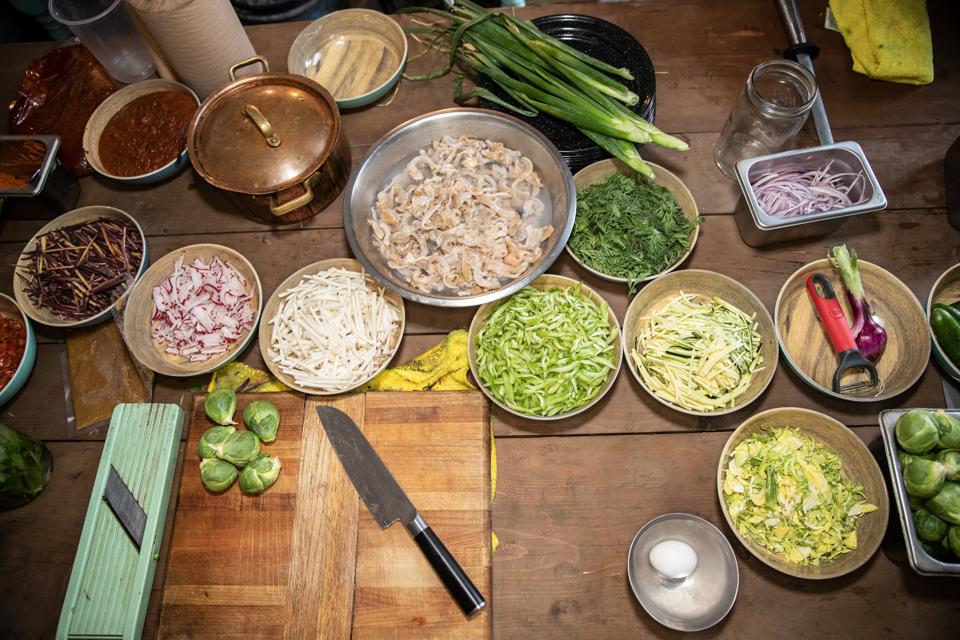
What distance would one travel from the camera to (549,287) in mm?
2111

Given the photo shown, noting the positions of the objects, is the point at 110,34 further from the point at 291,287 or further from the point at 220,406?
the point at 220,406

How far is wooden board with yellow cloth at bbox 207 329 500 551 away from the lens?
6.76 feet

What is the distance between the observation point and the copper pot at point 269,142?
211 centimetres

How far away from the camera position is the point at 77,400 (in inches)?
84.2

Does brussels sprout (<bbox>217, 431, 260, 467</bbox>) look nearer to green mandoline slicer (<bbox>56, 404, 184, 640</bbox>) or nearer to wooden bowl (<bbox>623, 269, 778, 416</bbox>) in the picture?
green mandoline slicer (<bbox>56, 404, 184, 640</bbox>)

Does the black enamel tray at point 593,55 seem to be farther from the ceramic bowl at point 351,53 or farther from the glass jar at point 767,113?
the ceramic bowl at point 351,53

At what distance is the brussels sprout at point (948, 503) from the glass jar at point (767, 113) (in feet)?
4.03

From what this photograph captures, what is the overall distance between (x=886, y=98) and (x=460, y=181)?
172 cm

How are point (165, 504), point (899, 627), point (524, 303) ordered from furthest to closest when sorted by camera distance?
point (524, 303), point (165, 504), point (899, 627)

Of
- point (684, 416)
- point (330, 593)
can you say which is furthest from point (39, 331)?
point (684, 416)

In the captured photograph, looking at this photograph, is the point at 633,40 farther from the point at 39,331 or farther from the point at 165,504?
the point at 39,331

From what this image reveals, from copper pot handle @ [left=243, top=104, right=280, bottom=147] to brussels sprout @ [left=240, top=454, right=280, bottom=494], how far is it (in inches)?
42.2

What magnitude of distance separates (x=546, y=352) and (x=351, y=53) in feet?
5.19

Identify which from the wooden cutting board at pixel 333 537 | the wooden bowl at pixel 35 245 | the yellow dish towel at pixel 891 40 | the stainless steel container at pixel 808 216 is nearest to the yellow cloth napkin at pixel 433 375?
the wooden cutting board at pixel 333 537
